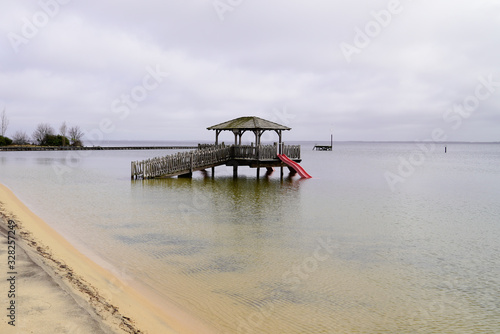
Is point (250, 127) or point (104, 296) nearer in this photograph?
point (104, 296)

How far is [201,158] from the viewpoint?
1251 inches

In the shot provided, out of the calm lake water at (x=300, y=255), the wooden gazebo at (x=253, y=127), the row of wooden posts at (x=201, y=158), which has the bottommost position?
the calm lake water at (x=300, y=255)

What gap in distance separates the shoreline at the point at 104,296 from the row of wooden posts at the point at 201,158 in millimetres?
18370

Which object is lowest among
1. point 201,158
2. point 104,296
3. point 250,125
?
point 104,296

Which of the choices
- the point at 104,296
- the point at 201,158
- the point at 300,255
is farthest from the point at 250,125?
the point at 104,296

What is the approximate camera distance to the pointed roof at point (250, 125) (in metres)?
31.8

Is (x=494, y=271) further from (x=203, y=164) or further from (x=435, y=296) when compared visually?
(x=203, y=164)

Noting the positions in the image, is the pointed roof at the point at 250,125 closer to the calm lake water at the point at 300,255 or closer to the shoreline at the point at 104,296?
the calm lake water at the point at 300,255

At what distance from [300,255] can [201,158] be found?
2182 centimetres

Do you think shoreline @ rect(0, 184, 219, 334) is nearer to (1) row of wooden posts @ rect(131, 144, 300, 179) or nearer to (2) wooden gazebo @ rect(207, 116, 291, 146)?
(1) row of wooden posts @ rect(131, 144, 300, 179)

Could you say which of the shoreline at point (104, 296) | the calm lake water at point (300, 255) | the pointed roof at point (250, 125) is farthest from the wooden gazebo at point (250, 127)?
the shoreline at point (104, 296)

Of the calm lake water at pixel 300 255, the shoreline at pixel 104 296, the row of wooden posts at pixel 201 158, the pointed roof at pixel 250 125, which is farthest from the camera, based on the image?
the pointed roof at pixel 250 125

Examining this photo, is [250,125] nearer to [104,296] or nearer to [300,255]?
[300,255]

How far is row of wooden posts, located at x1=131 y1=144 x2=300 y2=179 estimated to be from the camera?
95.6 ft
